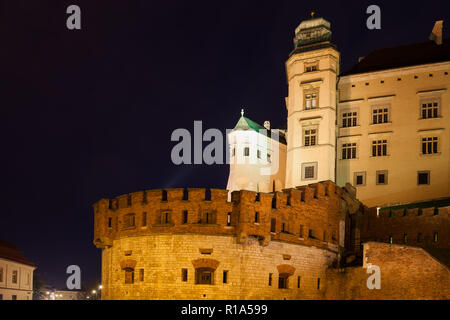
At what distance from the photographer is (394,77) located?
55.4 m

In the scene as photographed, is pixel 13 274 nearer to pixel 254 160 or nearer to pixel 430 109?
pixel 254 160

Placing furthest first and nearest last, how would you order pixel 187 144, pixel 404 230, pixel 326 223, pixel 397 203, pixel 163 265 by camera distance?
pixel 187 144
pixel 397 203
pixel 404 230
pixel 326 223
pixel 163 265

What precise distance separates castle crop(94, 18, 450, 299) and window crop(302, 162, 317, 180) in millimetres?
94

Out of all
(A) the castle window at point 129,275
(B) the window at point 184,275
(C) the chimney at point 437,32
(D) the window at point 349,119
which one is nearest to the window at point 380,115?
(D) the window at point 349,119

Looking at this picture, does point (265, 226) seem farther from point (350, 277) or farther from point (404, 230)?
point (404, 230)

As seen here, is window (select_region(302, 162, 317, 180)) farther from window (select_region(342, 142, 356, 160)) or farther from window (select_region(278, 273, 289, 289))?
window (select_region(278, 273, 289, 289))

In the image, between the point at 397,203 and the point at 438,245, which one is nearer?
the point at 438,245

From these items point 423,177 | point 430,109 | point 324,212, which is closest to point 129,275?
point 324,212

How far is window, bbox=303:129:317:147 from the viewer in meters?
55.5

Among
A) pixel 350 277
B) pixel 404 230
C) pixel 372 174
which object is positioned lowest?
pixel 350 277

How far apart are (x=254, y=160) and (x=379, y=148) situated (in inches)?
596

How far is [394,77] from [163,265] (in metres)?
31.1

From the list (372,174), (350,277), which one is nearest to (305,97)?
(372,174)

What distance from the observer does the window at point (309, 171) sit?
5459 cm
